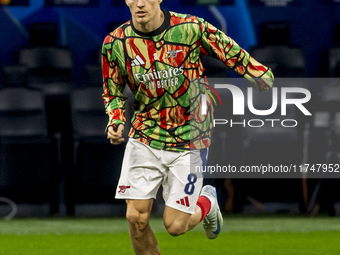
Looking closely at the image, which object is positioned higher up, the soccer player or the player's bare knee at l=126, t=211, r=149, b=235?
the soccer player

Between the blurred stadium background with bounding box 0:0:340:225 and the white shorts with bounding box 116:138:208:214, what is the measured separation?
3251 millimetres

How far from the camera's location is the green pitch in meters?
6.12

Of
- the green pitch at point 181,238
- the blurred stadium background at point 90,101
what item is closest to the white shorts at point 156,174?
the green pitch at point 181,238

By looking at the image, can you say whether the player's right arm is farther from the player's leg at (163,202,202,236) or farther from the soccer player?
the player's leg at (163,202,202,236)

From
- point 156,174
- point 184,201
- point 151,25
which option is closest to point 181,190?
point 184,201

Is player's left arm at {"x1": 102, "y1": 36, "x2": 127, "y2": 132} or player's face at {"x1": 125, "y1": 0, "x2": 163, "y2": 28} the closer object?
player's face at {"x1": 125, "y1": 0, "x2": 163, "y2": 28}

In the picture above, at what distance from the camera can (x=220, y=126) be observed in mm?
8141

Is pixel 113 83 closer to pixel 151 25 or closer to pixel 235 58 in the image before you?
pixel 151 25

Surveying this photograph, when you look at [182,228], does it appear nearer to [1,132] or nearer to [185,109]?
[185,109]

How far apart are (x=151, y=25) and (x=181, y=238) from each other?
267 cm

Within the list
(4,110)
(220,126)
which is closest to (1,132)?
(4,110)

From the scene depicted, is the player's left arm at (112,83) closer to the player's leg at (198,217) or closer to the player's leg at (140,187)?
the player's leg at (140,187)

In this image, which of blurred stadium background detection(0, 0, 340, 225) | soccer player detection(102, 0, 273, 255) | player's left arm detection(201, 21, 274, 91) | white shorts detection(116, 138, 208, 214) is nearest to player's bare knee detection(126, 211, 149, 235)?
soccer player detection(102, 0, 273, 255)

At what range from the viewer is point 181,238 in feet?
22.2
